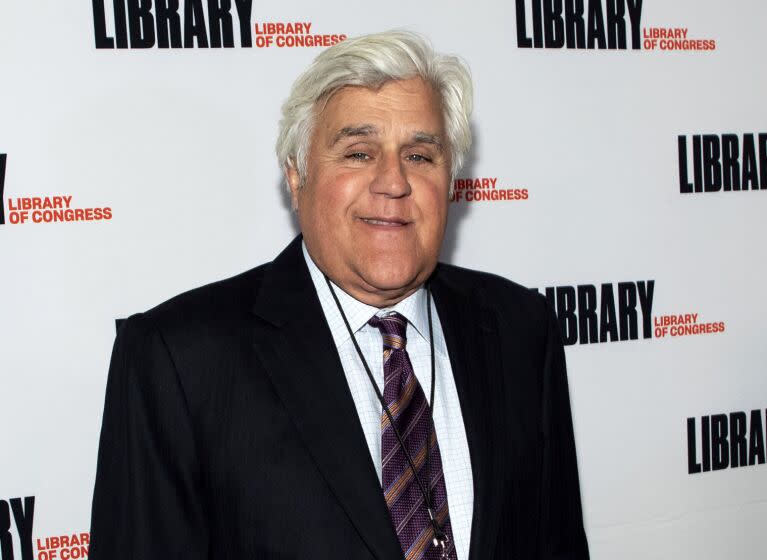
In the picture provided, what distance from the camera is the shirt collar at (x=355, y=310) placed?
1641 mm

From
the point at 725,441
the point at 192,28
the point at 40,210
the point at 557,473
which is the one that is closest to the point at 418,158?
the point at 557,473

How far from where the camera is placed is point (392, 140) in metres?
1.60

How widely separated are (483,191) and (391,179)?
1229mm

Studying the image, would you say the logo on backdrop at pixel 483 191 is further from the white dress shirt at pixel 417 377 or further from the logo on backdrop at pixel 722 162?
the white dress shirt at pixel 417 377

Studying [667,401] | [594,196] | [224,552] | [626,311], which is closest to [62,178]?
[224,552]

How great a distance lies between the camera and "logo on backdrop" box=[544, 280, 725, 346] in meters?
2.86

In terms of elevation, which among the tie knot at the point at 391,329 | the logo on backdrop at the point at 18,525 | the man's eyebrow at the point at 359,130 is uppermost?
the man's eyebrow at the point at 359,130

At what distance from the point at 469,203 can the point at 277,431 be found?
142 centimetres

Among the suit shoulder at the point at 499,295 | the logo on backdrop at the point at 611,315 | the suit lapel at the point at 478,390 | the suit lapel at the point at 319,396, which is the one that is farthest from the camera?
the logo on backdrop at the point at 611,315

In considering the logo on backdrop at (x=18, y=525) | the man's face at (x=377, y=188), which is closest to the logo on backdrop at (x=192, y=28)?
the man's face at (x=377, y=188)

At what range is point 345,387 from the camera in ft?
5.06

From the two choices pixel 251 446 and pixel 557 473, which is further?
pixel 557 473

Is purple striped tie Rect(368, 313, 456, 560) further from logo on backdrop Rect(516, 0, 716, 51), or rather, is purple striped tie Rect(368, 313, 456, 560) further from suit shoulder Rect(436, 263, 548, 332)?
logo on backdrop Rect(516, 0, 716, 51)

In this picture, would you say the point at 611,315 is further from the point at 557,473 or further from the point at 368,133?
the point at 368,133
